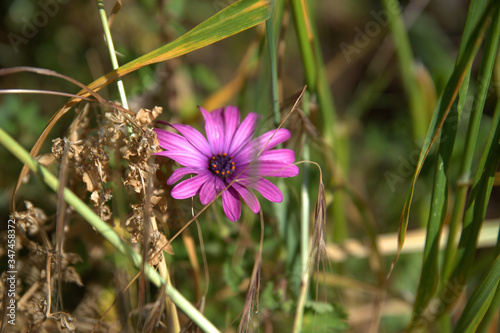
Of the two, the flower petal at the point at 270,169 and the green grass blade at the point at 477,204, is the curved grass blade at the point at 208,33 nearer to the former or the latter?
the flower petal at the point at 270,169

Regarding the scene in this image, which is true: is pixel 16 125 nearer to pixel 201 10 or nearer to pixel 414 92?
pixel 201 10

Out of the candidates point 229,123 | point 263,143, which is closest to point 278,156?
point 263,143

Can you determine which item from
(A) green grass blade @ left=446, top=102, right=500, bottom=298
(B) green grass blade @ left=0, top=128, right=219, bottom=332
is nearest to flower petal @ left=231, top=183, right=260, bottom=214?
(B) green grass blade @ left=0, top=128, right=219, bottom=332

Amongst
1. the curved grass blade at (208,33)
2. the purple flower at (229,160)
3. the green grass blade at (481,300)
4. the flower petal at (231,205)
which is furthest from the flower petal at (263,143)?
the green grass blade at (481,300)

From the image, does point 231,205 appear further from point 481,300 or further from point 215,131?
point 481,300

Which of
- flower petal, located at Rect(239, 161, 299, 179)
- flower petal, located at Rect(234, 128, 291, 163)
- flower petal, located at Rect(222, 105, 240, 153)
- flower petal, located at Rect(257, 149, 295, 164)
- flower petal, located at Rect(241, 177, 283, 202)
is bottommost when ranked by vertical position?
flower petal, located at Rect(241, 177, 283, 202)

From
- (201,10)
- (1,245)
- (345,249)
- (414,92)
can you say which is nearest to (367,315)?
(345,249)

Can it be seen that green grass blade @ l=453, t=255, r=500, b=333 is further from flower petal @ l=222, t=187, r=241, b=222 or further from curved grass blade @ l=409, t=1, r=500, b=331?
flower petal @ l=222, t=187, r=241, b=222
